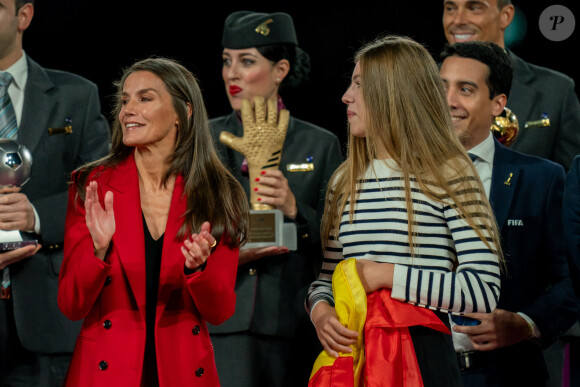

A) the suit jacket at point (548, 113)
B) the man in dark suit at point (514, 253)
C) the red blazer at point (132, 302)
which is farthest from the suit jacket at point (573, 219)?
the red blazer at point (132, 302)

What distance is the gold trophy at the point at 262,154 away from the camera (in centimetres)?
308

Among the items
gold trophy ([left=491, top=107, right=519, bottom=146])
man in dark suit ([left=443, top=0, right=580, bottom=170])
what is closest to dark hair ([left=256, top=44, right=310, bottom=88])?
man in dark suit ([left=443, top=0, right=580, bottom=170])

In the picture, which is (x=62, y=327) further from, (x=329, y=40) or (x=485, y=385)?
Result: (x=329, y=40)

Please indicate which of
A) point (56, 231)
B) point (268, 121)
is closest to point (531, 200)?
point (268, 121)

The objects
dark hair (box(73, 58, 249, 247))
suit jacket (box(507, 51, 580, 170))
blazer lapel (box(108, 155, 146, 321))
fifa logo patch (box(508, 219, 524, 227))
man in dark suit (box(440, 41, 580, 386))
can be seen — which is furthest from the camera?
suit jacket (box(507, 51, 580, 170))

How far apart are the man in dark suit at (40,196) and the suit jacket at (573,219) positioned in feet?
6.37

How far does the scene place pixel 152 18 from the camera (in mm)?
4391

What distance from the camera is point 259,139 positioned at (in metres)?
3.18

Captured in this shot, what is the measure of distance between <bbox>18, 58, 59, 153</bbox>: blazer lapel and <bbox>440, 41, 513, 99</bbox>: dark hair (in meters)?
1.73

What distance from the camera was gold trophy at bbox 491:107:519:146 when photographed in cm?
321

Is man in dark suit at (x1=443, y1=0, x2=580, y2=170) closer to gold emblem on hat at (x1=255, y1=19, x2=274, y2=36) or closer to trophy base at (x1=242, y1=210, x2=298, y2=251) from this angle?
gold emblem on hat at (x1=255, y1=19, x2=274, y2=36)

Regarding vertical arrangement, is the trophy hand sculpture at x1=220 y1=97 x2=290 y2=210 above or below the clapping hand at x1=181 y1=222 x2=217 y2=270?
above

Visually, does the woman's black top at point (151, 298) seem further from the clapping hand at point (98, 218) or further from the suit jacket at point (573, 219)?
the suit jacket at point (573, 219)

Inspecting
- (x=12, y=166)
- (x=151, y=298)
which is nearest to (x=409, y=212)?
→ (x=151, y=298)
